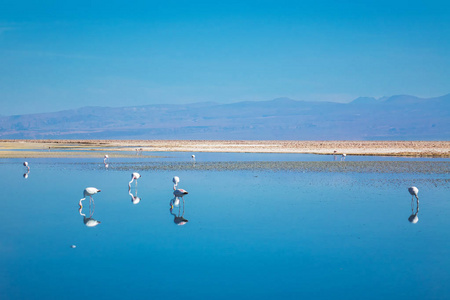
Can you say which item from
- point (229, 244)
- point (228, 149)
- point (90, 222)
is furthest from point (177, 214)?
point (228, 149)

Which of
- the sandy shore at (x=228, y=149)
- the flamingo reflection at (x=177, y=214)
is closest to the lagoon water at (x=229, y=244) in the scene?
the flamingo reflection at (x=177, y=214)

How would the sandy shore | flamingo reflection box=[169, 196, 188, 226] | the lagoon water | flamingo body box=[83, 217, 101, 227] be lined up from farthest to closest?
1. the sandy shore
2. flamingo reflection box=[169, 196, 188, 226]
3. flamingo body box=[83, 217, 101, 227]
4. the lagoon water

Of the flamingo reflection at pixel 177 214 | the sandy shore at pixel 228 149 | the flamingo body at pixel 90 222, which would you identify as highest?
the flamingo body at pixel 90 222

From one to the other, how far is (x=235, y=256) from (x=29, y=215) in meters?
6.40

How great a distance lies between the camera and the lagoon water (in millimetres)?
7410

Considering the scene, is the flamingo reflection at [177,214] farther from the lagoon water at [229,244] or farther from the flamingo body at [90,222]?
the flamingo body at [90,222]

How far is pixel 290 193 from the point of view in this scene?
55.7ft

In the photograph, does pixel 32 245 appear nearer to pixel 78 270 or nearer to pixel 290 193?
pixel 78 270

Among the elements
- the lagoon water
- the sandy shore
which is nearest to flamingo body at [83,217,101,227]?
the lagoon water

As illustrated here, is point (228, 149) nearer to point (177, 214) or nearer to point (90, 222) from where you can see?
point (177, 214)

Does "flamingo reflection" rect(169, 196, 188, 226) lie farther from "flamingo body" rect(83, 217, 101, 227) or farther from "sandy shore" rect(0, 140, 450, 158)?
"sandy shore" rect(0, 140, 450, 158)

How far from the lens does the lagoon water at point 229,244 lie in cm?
741

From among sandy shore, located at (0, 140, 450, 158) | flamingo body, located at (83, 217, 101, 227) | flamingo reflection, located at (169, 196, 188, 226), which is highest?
flamingo body, located at (83, 217, 101, 227)

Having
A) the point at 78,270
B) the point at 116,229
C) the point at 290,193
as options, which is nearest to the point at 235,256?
the point at 78,270
